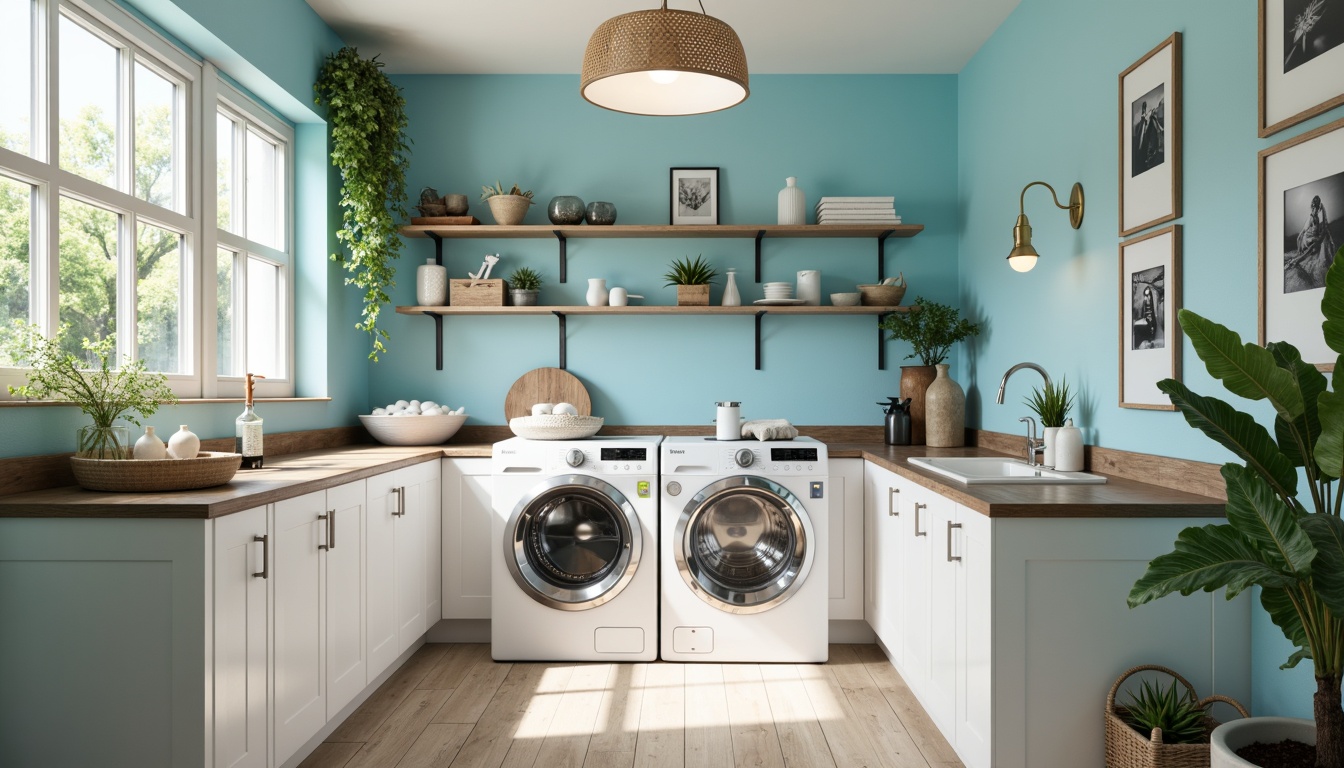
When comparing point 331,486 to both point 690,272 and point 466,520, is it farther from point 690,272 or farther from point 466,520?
point 690,272

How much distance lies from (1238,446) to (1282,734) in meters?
0.61

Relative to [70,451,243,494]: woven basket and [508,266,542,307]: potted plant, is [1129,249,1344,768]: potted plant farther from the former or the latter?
[508,266,542,307]: potted plant

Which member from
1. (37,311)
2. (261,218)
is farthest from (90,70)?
(261,218)

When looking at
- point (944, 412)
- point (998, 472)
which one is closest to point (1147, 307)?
point (998, 472)

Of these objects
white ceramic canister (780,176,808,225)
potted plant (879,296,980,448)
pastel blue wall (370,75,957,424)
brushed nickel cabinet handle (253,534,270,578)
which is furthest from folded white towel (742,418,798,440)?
brushed nickel cabinet handle (253,534,270,578)

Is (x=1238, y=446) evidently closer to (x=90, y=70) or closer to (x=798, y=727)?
(x=798, y=727)

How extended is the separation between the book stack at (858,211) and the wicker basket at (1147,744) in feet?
7.88

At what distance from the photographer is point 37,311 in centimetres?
220

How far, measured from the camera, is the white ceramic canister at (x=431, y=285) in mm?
4004

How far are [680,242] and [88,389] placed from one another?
2.65 metres

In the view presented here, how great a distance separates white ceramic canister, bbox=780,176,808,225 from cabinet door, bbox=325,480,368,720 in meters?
2.24

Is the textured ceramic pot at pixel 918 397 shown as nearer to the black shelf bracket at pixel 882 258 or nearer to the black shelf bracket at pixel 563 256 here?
the black shelf bracket at pixel 882 258

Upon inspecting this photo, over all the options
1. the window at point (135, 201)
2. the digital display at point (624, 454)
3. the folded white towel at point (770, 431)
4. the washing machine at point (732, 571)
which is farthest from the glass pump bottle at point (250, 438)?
the folded white towel at point (770, 431)

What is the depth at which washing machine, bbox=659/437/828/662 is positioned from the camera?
3400 mm
